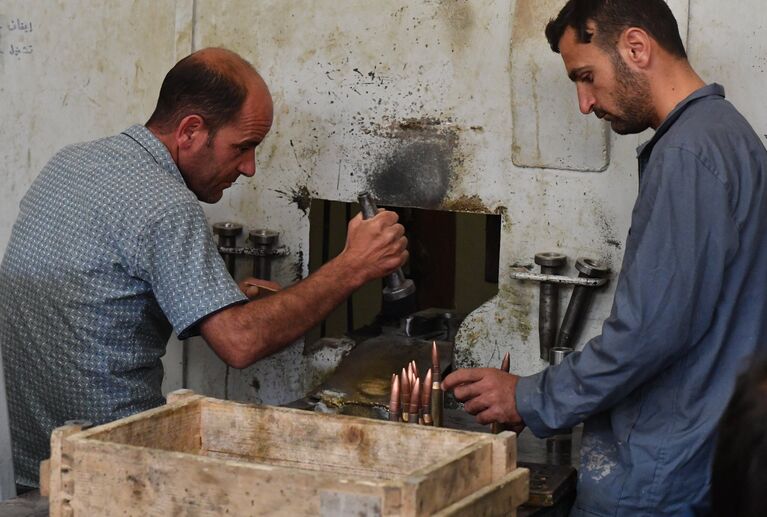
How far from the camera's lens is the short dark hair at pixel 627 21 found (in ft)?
9.23

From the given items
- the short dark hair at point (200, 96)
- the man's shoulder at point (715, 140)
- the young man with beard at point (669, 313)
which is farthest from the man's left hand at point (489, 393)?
the short dark hair at point (200, 96)

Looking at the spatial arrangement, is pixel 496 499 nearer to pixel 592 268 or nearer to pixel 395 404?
pixel 395 404

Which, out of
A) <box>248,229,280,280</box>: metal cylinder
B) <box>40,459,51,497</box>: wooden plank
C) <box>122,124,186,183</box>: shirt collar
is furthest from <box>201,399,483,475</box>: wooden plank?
<box>248,229,280,280</box>: metal cylinder

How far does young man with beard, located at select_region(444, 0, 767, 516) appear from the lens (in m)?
2.52

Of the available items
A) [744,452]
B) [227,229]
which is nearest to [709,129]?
[744,452]

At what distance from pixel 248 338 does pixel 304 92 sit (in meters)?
1.31

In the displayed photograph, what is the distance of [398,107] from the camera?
3.90 m

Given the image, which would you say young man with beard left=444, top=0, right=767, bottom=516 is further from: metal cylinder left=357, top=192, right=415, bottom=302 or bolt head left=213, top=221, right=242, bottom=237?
bolt head left=213, top=221, right=242, bottom=237

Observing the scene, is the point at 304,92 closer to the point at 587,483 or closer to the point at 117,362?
the point at 117,362

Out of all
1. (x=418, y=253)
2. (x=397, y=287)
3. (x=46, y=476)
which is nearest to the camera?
(x=46, y=476)

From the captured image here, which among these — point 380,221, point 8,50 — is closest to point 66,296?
point 380,221

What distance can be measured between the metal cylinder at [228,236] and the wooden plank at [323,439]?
168 cm

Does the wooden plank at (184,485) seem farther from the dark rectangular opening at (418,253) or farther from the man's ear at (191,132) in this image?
the dark rectangular opening at (418,253)

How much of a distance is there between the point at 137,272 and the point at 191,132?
0.49 metres
